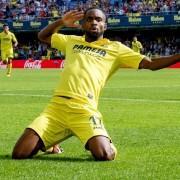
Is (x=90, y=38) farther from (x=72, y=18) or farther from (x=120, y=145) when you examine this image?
(x=120, y=145)

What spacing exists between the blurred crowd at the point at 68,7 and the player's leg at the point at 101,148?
47.5m

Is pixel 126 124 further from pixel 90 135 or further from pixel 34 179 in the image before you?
pixel 34 179

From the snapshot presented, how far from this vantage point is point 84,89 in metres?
8.52

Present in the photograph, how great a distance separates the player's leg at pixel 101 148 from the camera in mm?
7953

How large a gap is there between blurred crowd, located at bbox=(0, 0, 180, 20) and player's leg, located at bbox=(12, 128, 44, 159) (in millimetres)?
47378

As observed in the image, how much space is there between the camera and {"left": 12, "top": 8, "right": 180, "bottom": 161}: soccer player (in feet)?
27.0

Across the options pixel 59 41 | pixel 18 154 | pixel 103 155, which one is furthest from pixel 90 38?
pixel 18 154

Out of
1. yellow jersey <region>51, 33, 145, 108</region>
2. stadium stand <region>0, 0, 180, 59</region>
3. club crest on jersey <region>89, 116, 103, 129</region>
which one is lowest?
stadium stand <region>0, 0, 180, 59</region>

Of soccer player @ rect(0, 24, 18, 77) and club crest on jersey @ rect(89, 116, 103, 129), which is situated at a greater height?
club crest on jersey @ rect(89, 116, 103, 129)

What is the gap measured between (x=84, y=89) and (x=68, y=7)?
53426 mm

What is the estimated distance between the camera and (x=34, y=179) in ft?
21.8

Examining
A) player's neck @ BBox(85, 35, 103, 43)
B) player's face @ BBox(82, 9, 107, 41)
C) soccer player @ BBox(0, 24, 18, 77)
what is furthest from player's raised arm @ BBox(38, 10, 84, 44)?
soccer player @ BBox(0, 24, 18, 77)

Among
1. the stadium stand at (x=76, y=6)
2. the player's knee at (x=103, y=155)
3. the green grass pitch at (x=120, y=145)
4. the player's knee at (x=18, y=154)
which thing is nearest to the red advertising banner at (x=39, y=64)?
the stadium stand at (x=76, y=6)

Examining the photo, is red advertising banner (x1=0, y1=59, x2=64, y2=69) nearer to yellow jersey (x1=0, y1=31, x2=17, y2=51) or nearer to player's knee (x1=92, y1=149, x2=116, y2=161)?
yellow jersey (x1=0, y1=31, x2=17, y2=51)
